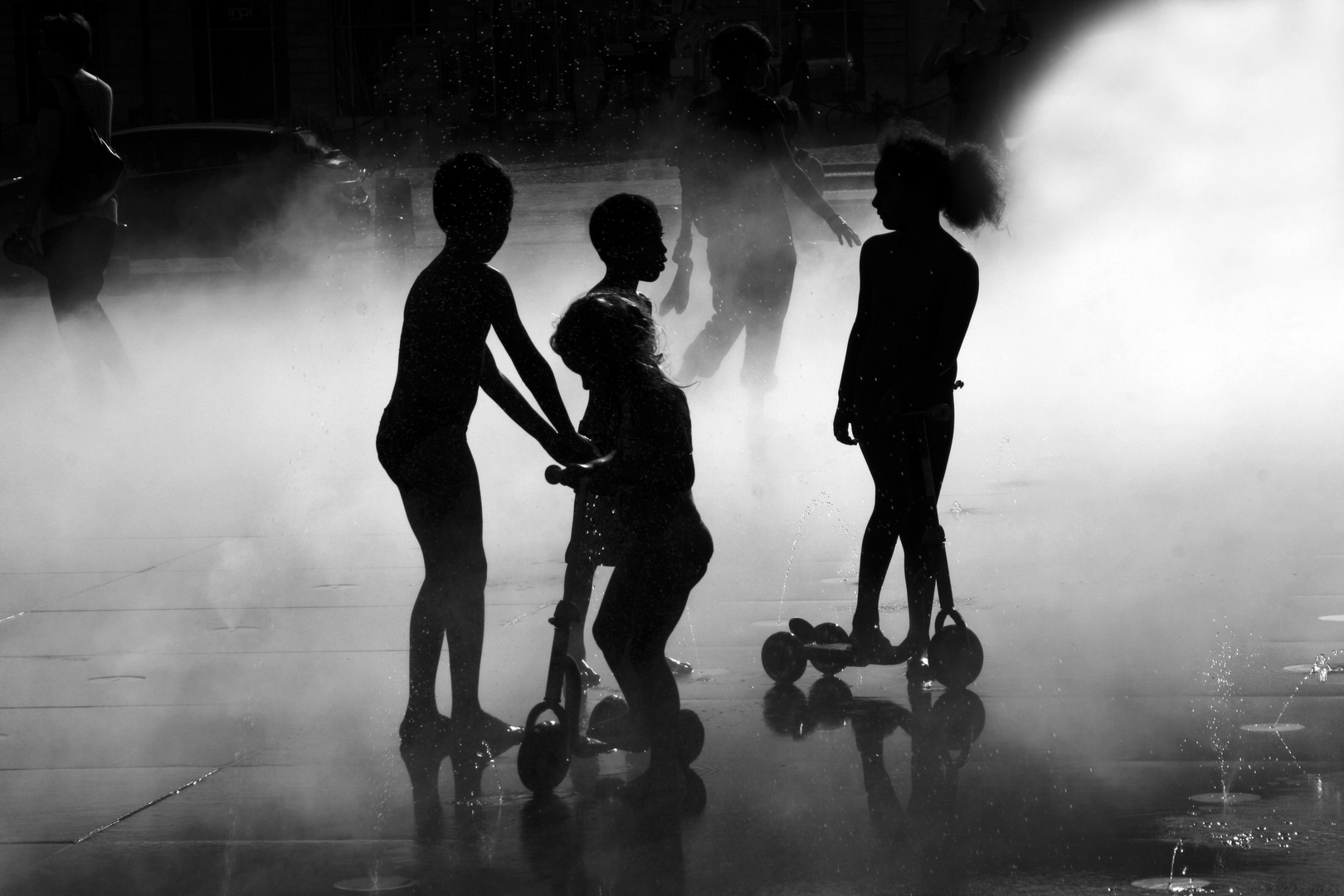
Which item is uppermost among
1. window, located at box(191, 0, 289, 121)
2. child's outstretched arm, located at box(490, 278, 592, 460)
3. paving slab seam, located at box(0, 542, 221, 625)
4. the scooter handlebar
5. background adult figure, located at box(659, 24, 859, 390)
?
window, located at box(191, 0, 289, 121)

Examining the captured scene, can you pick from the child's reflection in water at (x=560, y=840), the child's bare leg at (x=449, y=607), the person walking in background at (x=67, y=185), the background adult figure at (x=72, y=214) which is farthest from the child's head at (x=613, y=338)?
the person walking in background at (x=67, y=185)

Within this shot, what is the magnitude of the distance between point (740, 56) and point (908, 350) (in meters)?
3.67

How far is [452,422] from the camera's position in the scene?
185 inches

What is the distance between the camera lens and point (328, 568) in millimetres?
7348

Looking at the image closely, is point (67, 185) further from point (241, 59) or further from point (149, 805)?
point (241, 59)

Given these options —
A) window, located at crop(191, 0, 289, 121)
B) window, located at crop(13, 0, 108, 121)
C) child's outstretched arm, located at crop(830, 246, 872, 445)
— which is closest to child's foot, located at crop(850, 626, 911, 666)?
child's outstretched arm, located at crop(830, 246, 872, 445)

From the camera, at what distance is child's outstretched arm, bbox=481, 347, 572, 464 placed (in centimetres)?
442

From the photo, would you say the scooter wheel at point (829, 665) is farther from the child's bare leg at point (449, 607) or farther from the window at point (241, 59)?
the window at point (241, 59)

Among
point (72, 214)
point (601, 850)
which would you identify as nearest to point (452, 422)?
point (601, 850)

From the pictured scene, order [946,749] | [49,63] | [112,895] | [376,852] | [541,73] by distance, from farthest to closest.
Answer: [541,73], [49,63], [946,749], [376,852], [112,895]

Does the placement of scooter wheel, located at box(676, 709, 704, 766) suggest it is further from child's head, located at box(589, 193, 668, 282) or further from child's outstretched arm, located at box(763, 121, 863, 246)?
child's outstretched arm, located at box(763, 121, 863, 246)

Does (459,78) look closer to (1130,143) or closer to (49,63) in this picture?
(1130,143)

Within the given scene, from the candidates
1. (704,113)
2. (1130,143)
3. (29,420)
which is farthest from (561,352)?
(1130,143)

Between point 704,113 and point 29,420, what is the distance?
4.79 metres
